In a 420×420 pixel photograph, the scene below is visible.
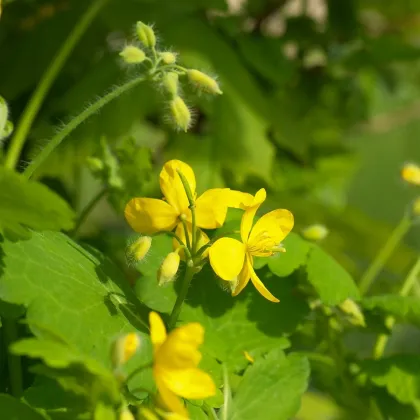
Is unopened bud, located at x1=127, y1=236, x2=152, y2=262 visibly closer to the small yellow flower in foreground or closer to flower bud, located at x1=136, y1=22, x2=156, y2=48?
flower bud, located at x1=136, y1=22, x2=156, y2=48

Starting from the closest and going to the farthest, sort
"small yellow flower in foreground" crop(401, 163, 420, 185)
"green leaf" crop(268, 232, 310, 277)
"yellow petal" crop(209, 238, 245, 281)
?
"yellow petal" crop(209, 238, 245, 281) < "green leaf" crop(268, 232, 310, 277) < "small yellow flower in foreground" crop(401, 163, 420, 185)

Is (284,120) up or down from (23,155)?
up

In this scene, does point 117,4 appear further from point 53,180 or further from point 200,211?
point 200,211

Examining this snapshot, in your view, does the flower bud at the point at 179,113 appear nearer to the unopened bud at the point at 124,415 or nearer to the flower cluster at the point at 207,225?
the flower cluster at the point at 207,225

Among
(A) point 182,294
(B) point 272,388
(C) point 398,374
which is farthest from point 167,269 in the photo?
(C) point 398,374

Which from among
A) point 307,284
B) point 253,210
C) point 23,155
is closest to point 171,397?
point 253,210

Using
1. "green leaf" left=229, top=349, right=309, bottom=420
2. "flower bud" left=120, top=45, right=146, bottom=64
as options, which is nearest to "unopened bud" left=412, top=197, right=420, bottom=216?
"green leaf" left=229, top=349, right=309, bottom=420
